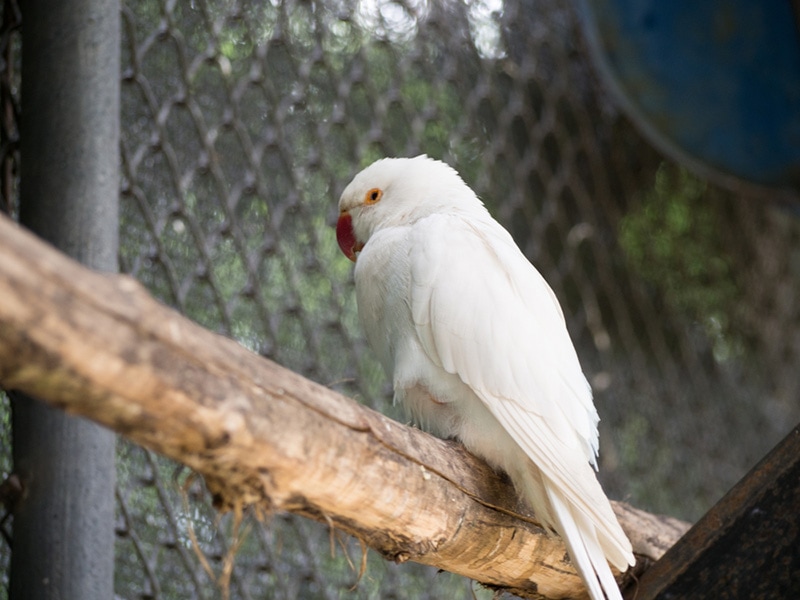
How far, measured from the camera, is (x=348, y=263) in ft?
7.43

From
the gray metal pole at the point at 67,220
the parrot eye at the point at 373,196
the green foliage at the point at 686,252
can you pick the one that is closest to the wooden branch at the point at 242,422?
the gray metal pole at the point at 67,220

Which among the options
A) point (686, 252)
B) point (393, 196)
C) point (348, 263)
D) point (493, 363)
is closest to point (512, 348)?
point (493, 363)

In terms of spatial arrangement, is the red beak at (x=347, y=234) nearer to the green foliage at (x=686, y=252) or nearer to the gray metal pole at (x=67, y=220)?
the gray metal pole at (x=67, y=220)

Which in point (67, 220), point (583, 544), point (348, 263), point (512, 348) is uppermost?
point (67, 220)

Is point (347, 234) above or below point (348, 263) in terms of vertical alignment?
above

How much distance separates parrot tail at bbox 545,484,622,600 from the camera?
1151 mm

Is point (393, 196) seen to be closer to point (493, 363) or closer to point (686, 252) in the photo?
point (493, 363)

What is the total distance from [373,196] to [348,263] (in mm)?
526

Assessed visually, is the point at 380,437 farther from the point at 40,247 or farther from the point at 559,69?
the point at 559,69

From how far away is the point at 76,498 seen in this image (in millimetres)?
1292

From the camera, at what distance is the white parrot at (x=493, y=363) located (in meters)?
1.19

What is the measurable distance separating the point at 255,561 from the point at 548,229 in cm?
137

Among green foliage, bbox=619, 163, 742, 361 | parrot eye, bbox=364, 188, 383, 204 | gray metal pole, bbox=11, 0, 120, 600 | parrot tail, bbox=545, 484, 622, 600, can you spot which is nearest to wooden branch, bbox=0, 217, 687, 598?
parrot tail, bbox=545, 484, 622, 600

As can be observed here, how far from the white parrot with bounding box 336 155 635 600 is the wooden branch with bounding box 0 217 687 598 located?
0.24ft
